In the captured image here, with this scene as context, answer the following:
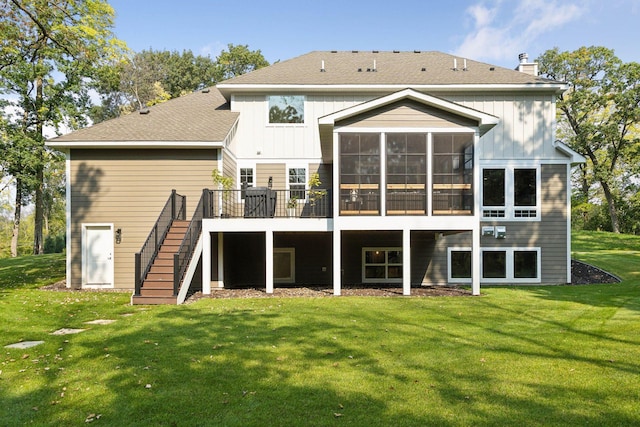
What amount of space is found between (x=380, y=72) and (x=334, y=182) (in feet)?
21.0

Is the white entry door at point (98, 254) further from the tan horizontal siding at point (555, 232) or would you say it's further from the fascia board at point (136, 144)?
the tan horizontal siding at point (555, 232)

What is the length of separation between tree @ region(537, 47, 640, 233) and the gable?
1920 centimetres

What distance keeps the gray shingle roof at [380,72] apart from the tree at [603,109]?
13.9m

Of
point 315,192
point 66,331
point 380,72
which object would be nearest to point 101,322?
point 66,331

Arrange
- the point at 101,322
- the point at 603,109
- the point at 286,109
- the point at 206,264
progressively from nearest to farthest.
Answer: the point at 101,322 → the point at 206,264 → the point at 286,109 → the point at 603,109

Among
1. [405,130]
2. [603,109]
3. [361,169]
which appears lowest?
[361,169]

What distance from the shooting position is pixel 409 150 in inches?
462

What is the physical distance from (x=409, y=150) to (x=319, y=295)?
4704 millimetres

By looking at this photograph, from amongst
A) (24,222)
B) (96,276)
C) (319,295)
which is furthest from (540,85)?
(24,222)

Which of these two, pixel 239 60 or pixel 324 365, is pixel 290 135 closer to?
pixel 324 365

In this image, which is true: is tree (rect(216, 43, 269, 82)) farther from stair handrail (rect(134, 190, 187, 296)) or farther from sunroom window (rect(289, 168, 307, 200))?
stair handrail (rect(134, 190, 187, 296))

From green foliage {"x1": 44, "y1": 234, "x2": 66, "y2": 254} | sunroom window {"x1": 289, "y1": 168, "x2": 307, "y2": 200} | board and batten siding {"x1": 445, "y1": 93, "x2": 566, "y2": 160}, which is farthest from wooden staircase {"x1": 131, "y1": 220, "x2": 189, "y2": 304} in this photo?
green foliage {"x1": 44, "y1": 234, "x2": 66, "y2": 254}

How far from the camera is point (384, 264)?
14727 mm

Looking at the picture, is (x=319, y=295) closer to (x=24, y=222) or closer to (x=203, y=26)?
(x=203, y=26)
